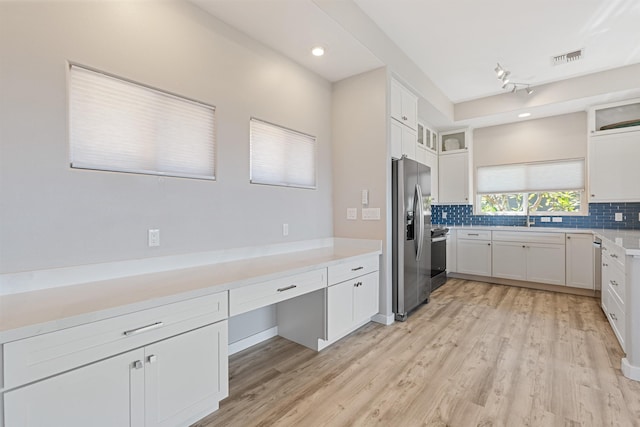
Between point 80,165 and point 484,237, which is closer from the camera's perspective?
point 80,165

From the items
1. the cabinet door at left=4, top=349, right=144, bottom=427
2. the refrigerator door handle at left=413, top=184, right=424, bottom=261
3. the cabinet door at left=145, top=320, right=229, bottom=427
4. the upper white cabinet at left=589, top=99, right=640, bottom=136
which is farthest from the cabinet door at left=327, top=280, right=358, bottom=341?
the upper white cabinet at left=589, top=99, right=640, bottom=136

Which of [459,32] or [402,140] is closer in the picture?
[459,32]

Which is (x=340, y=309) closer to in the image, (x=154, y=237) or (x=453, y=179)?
(x=154, y=237)

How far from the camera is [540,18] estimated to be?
2914 mm

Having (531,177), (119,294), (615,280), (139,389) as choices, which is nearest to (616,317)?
(615,280)

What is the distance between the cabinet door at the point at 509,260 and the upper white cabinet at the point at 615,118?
1985mm

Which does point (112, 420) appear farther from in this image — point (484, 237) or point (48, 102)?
point (484, 237)

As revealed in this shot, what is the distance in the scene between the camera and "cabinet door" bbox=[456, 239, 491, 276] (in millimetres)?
5016

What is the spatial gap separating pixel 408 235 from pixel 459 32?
226 cm

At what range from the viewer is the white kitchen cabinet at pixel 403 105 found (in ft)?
11.2

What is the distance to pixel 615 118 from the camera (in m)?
4.34

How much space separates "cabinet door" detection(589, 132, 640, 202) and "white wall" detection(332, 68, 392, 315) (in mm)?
3416

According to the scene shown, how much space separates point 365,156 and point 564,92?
3.32 m

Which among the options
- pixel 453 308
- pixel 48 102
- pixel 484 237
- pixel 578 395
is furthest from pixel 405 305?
pixel 48 102
